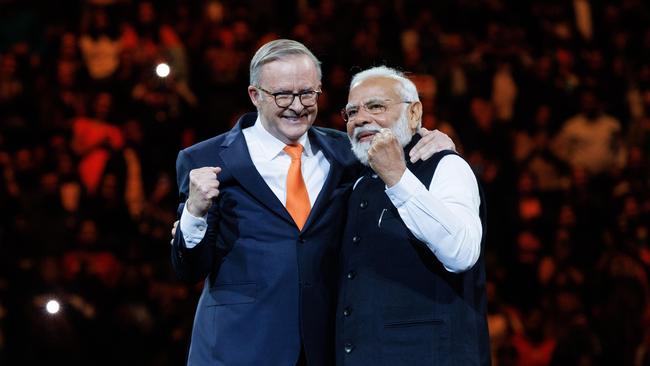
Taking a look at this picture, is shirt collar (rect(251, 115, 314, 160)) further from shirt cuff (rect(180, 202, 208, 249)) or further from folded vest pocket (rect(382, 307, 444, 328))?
folded vest pocket (rect(382, 307, 444, 328))

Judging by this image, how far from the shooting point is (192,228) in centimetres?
391

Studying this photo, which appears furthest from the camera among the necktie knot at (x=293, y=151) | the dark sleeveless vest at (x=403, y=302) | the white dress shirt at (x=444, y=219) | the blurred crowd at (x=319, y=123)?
the blurred crowd at (x=319, y=123)

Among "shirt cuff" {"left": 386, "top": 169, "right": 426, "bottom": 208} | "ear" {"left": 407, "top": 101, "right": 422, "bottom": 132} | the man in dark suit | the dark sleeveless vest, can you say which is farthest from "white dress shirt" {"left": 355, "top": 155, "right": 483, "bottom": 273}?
"ear" {"left": 407, "top": 101, "right": 422, "bottom": 132}

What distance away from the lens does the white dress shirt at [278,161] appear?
421 centimetres

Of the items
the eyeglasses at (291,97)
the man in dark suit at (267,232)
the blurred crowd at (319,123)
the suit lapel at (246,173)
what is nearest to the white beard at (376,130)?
the man in dark suit at (267,232)

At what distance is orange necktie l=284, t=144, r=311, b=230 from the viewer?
411 centimetres

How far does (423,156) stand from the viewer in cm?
400

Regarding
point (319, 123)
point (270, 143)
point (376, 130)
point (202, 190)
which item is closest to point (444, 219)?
point (376, 130)

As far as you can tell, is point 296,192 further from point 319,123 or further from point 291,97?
point 319,123

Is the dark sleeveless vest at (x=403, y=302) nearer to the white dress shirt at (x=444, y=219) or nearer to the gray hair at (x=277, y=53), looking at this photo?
the white dress shirt at (x=444, y=219)

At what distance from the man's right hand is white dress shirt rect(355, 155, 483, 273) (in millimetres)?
607

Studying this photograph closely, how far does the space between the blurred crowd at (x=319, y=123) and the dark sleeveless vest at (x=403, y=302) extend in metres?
3.69

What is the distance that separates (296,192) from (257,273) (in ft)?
1.16

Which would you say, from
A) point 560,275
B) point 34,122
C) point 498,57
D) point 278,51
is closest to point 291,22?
point 498,57
